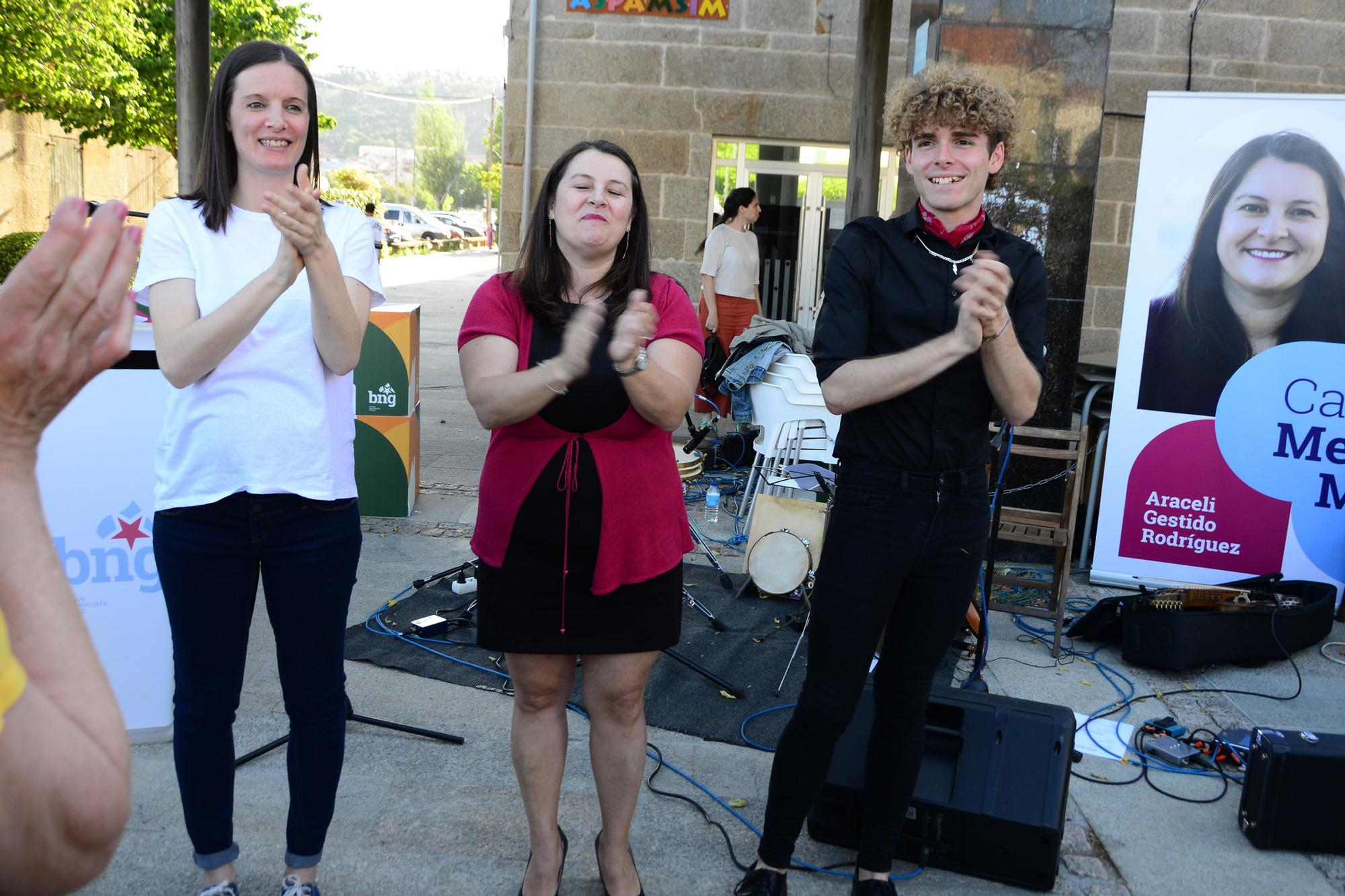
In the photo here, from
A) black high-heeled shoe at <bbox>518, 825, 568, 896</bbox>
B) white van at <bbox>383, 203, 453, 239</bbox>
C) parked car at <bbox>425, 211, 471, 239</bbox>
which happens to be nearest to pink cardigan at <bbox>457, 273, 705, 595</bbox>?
black high-heeled shoe at <bbox>518, 825, 568, 896</bbox>

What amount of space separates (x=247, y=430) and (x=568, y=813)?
4.91 ft

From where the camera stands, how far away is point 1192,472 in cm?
527

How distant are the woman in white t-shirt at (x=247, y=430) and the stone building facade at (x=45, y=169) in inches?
654

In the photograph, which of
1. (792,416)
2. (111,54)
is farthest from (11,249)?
(792,416)

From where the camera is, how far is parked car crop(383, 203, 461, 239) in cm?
4550

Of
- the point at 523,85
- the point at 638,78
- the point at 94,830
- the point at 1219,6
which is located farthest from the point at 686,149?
the point at 94,830

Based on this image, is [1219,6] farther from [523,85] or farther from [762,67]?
[523,85]

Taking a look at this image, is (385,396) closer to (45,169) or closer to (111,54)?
(111,54)

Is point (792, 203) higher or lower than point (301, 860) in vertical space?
higher

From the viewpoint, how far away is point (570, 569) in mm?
2332

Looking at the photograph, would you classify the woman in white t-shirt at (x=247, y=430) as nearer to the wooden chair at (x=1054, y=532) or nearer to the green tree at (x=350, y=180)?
the wooden chair at (x=1054, y=532)

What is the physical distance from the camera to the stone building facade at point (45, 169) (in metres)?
18.1

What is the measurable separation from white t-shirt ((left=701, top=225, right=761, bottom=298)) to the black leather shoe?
6403 millimetres

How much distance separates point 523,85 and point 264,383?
8042mm
